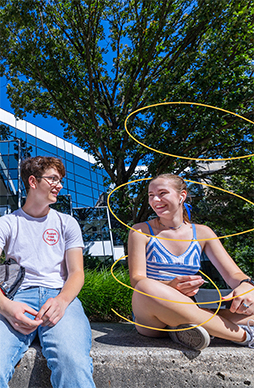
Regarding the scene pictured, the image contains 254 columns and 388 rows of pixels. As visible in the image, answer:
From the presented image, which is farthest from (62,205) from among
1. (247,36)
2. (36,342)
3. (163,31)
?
(36,342)

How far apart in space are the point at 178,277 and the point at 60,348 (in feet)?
2.87

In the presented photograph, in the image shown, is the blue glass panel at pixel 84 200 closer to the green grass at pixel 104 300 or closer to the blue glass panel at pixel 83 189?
the blue glass panel at pixel 83 189

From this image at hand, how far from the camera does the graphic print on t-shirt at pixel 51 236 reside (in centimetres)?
231

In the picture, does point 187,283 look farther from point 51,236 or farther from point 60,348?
point 51,236

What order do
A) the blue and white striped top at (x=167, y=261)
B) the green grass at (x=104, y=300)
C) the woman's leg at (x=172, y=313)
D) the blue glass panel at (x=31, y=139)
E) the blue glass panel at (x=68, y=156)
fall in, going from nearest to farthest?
the woman's leg at (x=172, y=313) → the blue and white striped top at (x=167, y=261) → the green grass at (x=104, y=300) → the blue glass panel at (x=31, y=139) → the blue glass panel at (x=68, y=156)

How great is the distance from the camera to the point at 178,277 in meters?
1.98

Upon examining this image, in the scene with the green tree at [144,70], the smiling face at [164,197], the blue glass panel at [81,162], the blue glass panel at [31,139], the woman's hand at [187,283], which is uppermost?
the blue glass panel at [31,139]

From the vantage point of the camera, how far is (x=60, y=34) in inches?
285

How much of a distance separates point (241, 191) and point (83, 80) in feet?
16.9

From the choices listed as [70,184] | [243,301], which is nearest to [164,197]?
[243,301]

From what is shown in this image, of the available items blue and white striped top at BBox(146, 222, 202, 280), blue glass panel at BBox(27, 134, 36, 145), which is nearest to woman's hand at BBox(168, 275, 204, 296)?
blue and white striped top at BBox(146, 222, 202, 280)

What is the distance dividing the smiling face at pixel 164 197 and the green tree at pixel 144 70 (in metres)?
3.65

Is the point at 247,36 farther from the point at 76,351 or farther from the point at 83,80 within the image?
the point at 76,351

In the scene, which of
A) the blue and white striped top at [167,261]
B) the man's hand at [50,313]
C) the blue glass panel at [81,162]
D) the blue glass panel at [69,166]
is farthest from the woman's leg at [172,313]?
the blue glass panel at [81,162]
